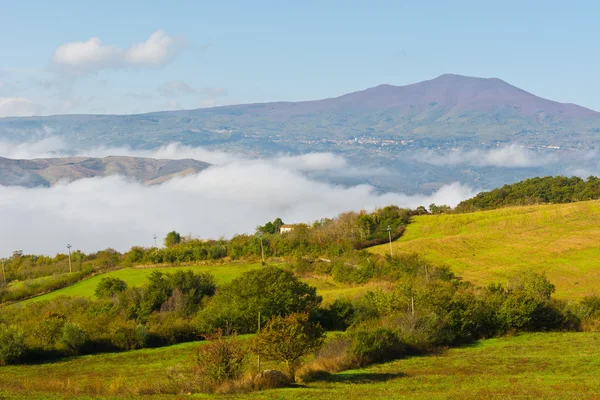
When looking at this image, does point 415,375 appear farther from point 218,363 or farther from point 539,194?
point 539,194

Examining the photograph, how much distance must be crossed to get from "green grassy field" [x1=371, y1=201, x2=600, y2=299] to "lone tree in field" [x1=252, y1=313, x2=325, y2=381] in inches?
1209

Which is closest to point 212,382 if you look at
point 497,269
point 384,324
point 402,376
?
point 402,376

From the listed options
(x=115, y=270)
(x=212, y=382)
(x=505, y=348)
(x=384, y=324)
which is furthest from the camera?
(x=115, y=270)

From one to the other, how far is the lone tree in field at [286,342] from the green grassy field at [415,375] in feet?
3.87

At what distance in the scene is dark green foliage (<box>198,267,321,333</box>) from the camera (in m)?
40.9

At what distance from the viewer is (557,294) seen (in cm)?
4947

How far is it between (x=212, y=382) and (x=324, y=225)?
6474 cm

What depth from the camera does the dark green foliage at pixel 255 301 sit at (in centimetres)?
4091

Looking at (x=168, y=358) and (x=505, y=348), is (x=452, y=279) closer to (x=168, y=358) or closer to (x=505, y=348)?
(x=505, y=348)

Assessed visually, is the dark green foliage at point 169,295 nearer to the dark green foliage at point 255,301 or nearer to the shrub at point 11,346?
the dark green foliage at point 255,301

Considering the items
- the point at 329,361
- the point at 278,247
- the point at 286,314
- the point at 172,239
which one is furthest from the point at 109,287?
the point at 172,239

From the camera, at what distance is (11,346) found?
31953 millimetres

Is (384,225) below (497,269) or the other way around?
the other way around

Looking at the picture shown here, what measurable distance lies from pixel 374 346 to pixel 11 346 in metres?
17.1
